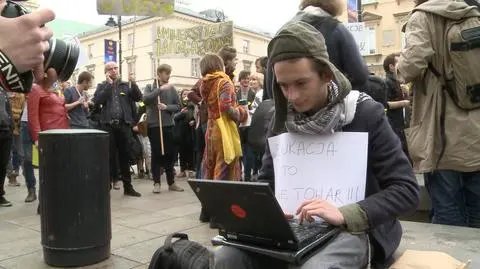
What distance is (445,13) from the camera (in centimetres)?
329

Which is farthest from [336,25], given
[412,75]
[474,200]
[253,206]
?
[253,206]

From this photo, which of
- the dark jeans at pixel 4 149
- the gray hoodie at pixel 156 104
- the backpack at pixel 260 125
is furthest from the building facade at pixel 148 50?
the backpack at pixel 260 125

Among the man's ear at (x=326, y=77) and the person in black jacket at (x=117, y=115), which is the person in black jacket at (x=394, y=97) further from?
the man's ear at (x=326, y=77)

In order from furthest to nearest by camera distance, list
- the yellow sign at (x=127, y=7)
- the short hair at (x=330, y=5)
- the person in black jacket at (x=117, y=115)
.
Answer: the yellow sign at (x=127, y=7) < the person in black jacket at (x=117, y=115) < the short hair at (x=330, y=5)

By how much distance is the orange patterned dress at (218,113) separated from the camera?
5.38 m

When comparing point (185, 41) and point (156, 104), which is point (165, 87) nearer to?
point (156, 104)

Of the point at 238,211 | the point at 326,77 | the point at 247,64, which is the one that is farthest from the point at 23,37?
the point at 247,64

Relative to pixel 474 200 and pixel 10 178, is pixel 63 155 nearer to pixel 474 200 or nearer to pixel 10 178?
pixel 474 200

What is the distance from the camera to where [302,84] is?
2.19 m

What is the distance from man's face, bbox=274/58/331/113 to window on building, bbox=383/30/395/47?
35213mm

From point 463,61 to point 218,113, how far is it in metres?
2.74

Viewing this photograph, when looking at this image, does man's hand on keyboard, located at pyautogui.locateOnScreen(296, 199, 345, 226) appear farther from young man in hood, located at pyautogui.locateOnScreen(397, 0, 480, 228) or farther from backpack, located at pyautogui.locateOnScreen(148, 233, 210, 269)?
young man in hood, located at pyautogui.locateOnScreen(397, 0, 480, 228)

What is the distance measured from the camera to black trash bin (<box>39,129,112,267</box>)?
406cm

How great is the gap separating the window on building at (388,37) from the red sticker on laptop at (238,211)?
3559 cm
